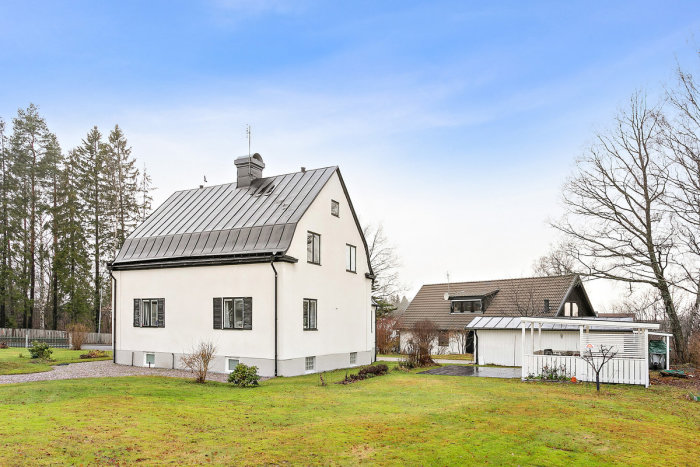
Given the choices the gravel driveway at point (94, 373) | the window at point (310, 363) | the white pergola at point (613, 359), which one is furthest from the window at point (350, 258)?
the white pergola at point (613, 359)

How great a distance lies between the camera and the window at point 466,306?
121 feet

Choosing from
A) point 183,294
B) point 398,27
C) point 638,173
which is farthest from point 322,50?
point 638,173

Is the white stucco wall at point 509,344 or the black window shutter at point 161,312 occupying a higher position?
the black window shutter at point 161,312

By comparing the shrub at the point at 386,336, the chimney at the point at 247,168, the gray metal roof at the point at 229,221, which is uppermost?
the chimney at the point at 247,168

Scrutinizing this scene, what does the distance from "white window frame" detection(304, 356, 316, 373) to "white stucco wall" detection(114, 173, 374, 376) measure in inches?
8.6

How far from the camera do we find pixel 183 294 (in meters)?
20.7

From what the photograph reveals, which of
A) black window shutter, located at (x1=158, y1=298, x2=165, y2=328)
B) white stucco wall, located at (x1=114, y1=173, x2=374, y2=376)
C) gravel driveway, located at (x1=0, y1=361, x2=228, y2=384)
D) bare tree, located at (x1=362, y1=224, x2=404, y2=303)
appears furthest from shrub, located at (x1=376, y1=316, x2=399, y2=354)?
gravel driveway, located at (x1=0, y1=361, x2=228, y2=384)

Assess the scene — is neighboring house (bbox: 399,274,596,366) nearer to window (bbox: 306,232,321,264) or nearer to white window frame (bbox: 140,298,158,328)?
window (bbox: 306,232,321,264)

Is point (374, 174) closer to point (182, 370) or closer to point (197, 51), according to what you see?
point (197, 51)

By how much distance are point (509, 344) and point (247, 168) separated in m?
16.6

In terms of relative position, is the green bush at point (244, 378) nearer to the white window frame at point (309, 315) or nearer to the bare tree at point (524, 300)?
the white window frame at point (309, 315)

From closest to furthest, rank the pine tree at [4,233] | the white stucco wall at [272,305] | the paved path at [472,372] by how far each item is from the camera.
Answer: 1. the white stucco wall at [272,305]
2. the paved path at [472,372]
3. the pine tree at [4,233]

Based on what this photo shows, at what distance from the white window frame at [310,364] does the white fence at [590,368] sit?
8.24m

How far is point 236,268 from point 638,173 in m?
21.4
